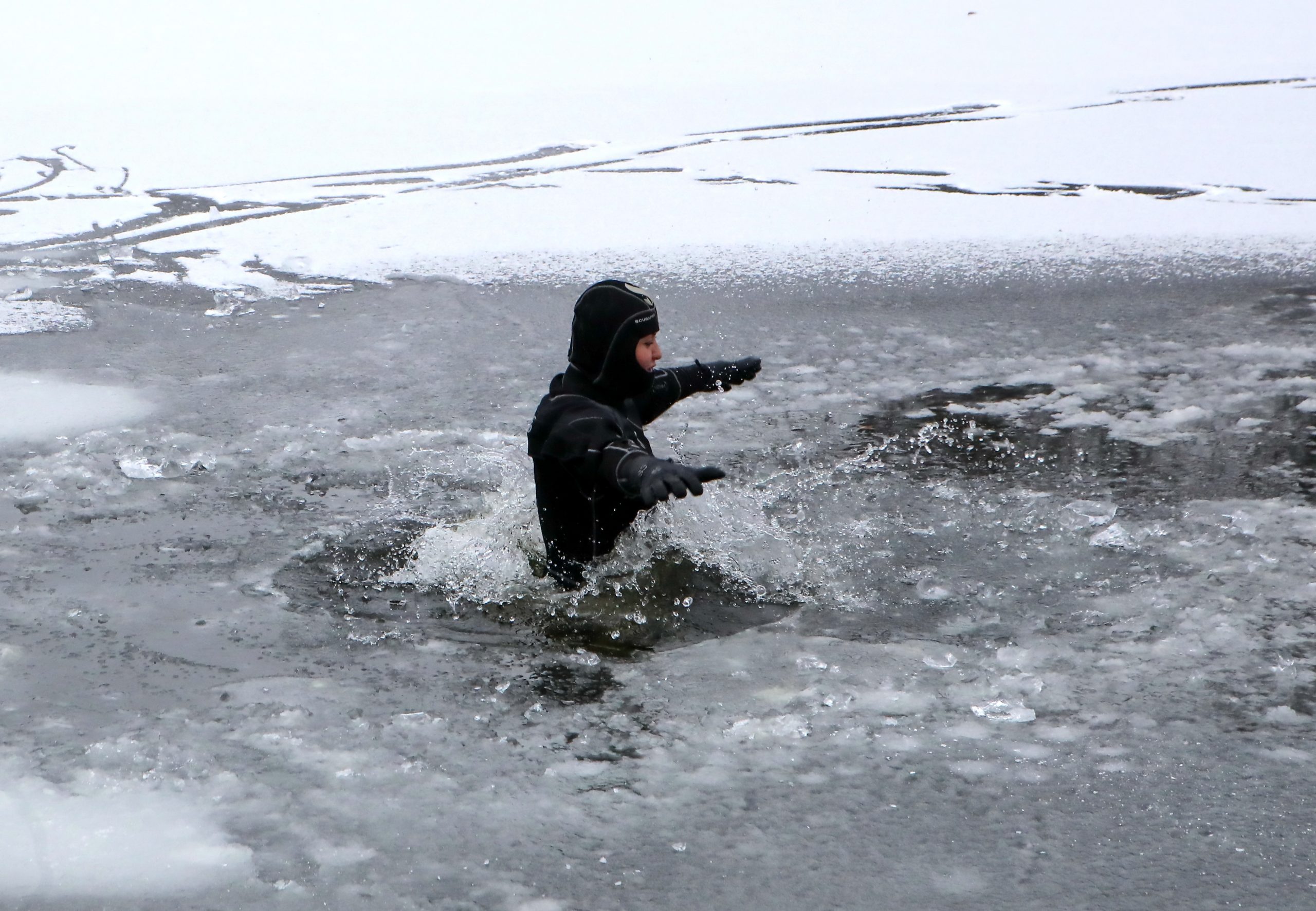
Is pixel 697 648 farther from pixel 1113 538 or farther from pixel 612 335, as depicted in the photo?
pixel 1113 538

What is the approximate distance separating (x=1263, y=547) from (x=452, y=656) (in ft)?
9.35

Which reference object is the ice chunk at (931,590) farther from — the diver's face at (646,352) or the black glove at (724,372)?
the diver's face at (646,352)

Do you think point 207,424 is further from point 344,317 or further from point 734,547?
point 734,547

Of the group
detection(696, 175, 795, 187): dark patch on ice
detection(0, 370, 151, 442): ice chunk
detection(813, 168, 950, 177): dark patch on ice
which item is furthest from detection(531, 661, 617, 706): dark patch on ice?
detection(813, 168, 950, 177): dark patch on ice

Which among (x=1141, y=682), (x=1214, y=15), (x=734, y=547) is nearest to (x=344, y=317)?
(x=734, y=547)

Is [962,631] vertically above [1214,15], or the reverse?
[1214,15]

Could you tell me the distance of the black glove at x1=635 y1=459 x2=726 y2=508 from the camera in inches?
141

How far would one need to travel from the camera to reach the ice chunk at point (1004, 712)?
3.71 m

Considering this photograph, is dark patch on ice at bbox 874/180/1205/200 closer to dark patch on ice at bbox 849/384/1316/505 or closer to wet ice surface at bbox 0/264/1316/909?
wet ice surface at bbox 0/264/1316/909

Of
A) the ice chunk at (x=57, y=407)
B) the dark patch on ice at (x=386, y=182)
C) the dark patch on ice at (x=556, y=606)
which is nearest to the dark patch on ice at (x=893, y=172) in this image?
→ the dark patch on ice at (x=386, y=182)

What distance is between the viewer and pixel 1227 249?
32.3ft

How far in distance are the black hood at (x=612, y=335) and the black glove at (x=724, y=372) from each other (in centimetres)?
62

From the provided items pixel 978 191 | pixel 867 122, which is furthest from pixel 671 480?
pixel 867 122

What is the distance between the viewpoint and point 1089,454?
5836mm
